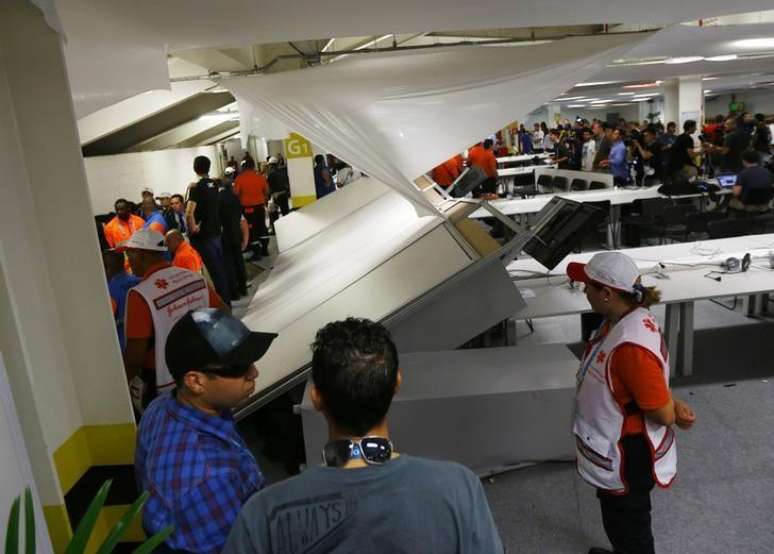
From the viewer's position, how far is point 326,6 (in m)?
2.36

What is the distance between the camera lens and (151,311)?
2.33m

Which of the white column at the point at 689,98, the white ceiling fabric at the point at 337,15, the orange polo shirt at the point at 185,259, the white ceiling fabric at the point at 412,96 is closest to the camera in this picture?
the white ceiling fabric at the point at 337,15

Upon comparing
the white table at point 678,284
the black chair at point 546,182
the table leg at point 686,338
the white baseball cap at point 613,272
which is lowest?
the table leg at point 686,338

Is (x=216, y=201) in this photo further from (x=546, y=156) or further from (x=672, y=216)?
(x=546, y=156)

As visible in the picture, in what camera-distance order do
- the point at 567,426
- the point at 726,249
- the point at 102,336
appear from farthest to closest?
the point at 726,249 < the point at 567,426 < the point at 102,336

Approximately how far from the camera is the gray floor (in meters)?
2.34

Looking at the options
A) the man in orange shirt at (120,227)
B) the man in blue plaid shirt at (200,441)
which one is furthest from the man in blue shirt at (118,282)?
the man in orange shirt at (120,227)

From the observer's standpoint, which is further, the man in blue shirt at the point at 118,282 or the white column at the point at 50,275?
the man in blue shirt at the point at 118,282

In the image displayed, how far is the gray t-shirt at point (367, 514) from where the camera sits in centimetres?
87

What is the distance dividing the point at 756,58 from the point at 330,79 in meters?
8.74

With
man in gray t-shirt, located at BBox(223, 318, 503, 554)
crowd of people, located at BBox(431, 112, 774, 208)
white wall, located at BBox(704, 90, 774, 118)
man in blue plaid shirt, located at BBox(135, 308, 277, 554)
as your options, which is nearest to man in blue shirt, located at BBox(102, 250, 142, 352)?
man in blue plaid shirt, located at BBox(135, 308, 277, 554)

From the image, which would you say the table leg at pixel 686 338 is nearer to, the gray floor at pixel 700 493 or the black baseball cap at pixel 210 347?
the gray floor at pixel 700 493

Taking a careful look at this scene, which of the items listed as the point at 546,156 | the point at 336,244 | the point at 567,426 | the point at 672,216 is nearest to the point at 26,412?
the point at 567,426

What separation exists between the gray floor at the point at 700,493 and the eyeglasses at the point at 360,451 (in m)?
1.75
